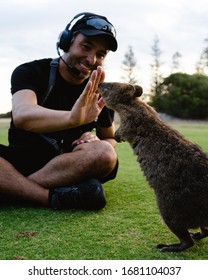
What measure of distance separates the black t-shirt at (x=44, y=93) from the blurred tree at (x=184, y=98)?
37561mm

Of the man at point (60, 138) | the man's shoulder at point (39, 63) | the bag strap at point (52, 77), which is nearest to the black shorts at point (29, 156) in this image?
the man at point (60, 138)

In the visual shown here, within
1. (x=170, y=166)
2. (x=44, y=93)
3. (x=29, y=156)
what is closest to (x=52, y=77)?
(x=44, y=93)

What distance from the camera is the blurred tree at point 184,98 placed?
4194 cm

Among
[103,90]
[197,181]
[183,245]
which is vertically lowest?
[183,245]

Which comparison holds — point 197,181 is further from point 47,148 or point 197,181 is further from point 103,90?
point 47,148

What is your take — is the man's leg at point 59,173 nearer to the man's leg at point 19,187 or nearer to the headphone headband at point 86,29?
the man's leg at point 19,187

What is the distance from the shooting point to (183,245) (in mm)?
2982

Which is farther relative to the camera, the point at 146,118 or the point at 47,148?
the point at 47,148

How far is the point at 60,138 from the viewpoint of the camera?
15.1 ft

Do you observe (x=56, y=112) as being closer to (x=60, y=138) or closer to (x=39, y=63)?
(x=60, y=138)

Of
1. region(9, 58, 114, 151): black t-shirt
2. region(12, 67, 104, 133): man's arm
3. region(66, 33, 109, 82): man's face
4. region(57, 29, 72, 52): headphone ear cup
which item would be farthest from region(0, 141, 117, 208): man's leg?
region(57, 29, 72, 52): headphone ear cup
